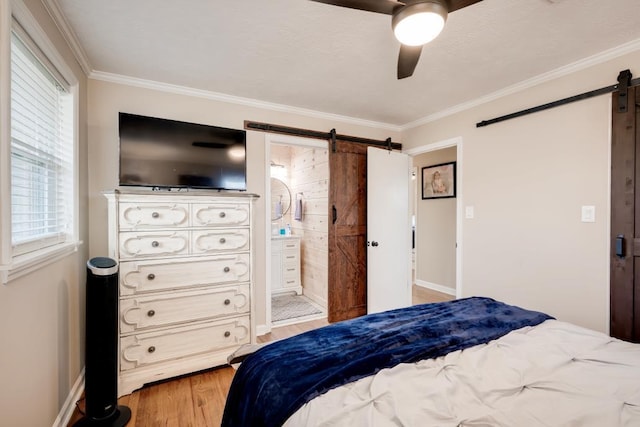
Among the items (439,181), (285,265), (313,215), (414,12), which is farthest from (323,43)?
(439,181)

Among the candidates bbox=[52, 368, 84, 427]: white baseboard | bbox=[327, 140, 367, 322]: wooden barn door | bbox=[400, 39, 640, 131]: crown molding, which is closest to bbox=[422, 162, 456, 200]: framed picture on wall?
bbox=[400, 39, 640, 131]: crown molding

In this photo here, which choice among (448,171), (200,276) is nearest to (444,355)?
(200,276)

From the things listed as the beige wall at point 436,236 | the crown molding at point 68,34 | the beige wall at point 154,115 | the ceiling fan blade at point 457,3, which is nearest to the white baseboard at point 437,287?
the beige wall at point 436,236

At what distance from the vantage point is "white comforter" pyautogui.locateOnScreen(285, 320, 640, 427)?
865 mm

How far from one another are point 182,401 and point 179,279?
2.81 feet

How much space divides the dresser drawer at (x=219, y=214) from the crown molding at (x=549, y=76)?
8.33 feet

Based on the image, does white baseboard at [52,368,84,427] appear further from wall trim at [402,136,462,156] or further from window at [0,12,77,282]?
wall trim at [402,136,462,156]

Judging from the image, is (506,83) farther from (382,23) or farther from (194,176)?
(194,176)

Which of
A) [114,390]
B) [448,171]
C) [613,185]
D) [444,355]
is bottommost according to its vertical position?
[114,390]

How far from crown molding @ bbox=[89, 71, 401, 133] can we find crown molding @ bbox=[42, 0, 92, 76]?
18 cm

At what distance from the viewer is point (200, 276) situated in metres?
2.38

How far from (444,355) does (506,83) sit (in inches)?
102

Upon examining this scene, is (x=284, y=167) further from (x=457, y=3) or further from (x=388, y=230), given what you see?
(x=457, y=3)

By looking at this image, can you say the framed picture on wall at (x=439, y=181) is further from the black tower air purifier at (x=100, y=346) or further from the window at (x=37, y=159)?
the window at (x=37, y=159)
